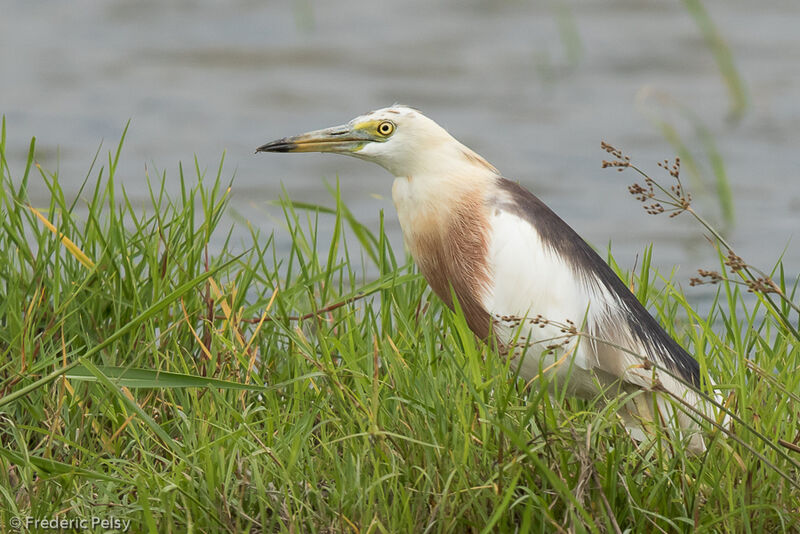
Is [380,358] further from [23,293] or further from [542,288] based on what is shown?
[23,293]

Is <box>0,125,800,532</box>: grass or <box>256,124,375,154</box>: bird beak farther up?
<box>256,124,375,154</box>: bird beak

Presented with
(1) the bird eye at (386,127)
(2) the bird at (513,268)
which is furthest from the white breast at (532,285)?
(1) the bird eye at (386,127)

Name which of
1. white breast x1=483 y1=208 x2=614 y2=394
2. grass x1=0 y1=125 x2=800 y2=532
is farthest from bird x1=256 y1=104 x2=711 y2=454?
grass x1=0 y1=125 x2=800 y2=532

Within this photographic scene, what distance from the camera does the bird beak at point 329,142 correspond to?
4.38m

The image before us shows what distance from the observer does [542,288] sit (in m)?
4.16

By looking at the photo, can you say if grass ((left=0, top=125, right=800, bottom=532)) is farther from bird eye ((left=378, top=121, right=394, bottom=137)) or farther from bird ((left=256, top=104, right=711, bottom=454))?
bird eye ((left=378, top=121, right=394, bottom=137))

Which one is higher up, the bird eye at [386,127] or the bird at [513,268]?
the bird eye at [386,127]

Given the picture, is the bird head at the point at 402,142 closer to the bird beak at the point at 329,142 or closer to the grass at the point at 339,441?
the bird beak at the point at 329,142

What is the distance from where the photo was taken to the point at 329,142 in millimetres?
4441

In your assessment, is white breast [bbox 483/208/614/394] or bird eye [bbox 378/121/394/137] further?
bird eye [bbox 378/121/394/137]

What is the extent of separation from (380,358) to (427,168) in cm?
67

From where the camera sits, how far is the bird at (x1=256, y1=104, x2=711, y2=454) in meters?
4.13

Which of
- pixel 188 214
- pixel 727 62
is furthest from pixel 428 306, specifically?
pixel 727 62

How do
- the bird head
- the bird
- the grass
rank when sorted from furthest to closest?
1. the bird head
2. the bird
3. the grass
